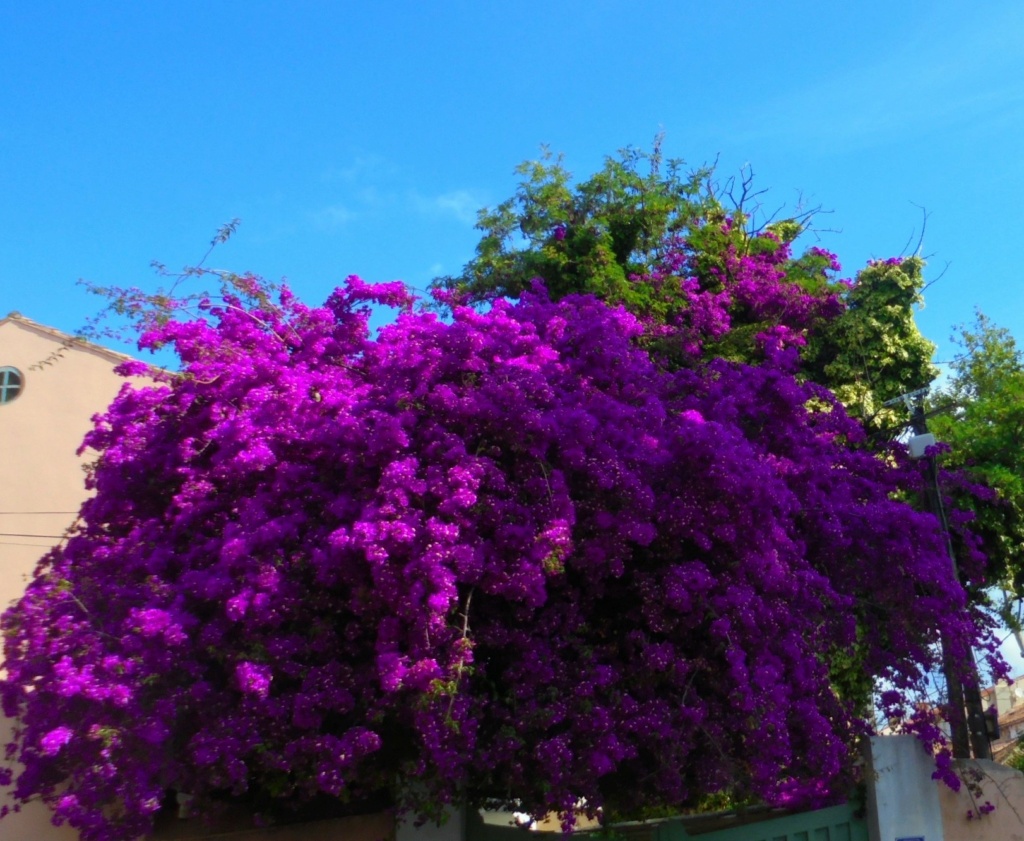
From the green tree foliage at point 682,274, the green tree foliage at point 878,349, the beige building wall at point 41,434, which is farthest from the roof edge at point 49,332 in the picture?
the green tree foliage at point 878,349

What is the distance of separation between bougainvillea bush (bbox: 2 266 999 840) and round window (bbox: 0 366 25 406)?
576 centimetres

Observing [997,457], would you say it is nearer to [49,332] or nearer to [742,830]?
[742,830]

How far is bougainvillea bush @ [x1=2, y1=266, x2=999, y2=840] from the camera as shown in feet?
19.4

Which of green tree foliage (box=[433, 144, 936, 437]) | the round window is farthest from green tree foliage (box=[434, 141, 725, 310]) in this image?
the round window

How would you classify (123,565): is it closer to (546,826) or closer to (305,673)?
(305,673)

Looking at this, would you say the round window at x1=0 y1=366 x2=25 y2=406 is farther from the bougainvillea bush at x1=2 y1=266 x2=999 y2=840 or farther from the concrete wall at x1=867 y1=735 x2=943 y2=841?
the concrete wall at x1=867 y1=735 x2=943 y2=841

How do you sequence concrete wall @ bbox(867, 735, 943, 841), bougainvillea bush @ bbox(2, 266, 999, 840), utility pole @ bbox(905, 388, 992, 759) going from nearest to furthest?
bougainvillea bush @ bbox(2, 266, 999, 840) < concrete wall @ bbox(867, 735, 943, 841) < utility pole @ bbox(905, 388, 992, 759)

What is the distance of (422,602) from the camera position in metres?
5.95

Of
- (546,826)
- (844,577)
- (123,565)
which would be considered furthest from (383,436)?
(546,826)

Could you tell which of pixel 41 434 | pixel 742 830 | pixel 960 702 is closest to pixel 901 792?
pixel 960 702

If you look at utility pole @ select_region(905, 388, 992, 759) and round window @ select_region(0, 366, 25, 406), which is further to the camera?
round window @ select_region(0, 366, 25, 406)

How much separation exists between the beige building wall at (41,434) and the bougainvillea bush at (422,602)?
16.7 ft

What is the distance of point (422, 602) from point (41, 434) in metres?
8.42

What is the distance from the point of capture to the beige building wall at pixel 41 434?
39.5 ft
